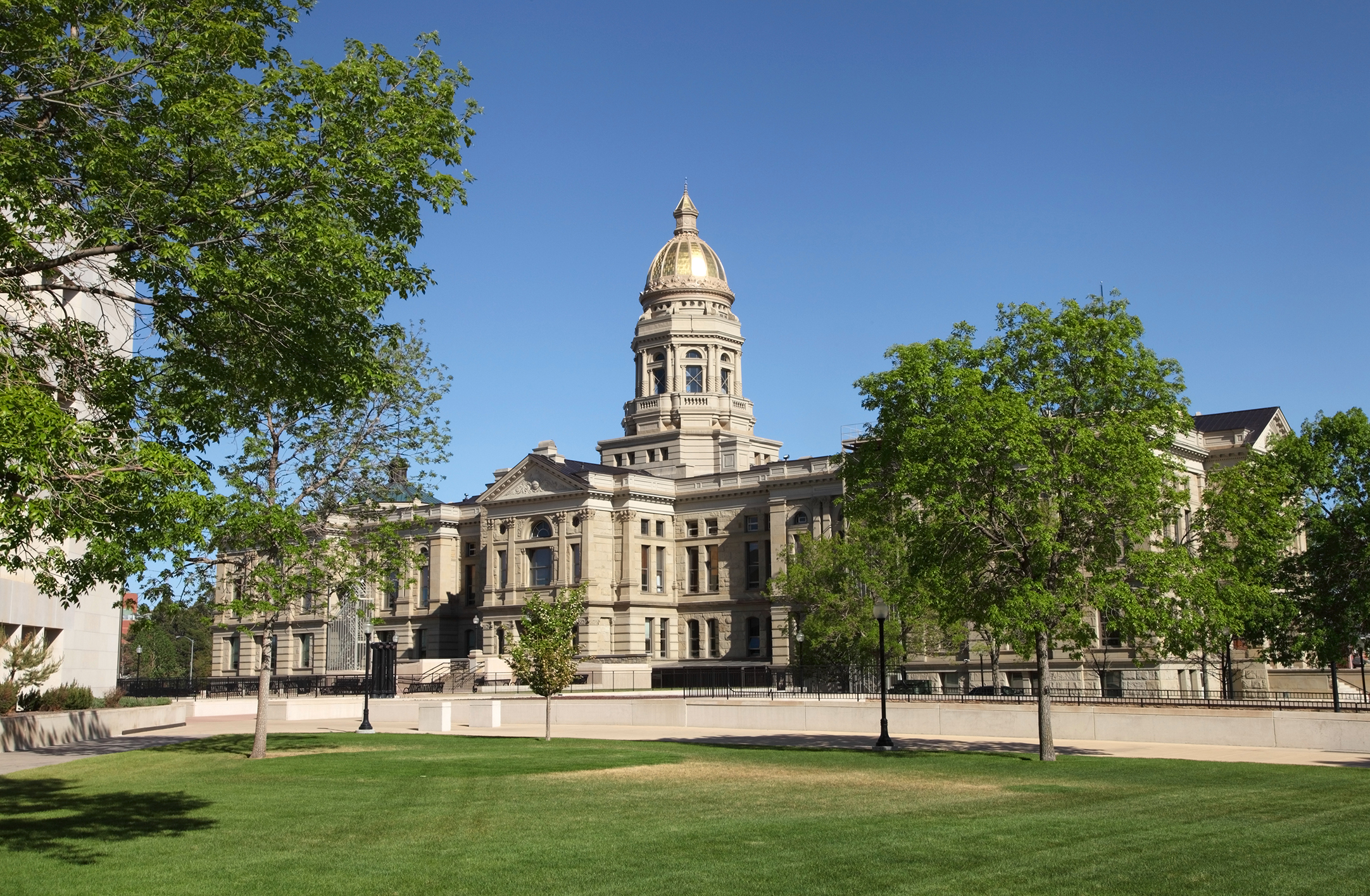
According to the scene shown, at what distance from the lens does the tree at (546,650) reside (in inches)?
1571

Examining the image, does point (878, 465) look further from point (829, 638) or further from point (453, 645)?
point (453, 645)

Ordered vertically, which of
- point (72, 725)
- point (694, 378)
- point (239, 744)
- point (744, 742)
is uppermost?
point (694, 378)

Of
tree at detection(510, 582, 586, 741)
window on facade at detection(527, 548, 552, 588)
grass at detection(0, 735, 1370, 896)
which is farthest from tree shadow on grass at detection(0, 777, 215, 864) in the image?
window on facade at detection(527, 548, 552, 588)

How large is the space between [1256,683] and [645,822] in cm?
5749

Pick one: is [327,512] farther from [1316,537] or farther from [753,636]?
[753,636]

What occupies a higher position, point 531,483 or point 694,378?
point 694,378

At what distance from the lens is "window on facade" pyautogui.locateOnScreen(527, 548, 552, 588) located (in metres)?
94.3

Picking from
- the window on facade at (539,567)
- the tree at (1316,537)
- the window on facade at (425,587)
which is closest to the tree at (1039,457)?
the tree at (1316,537)

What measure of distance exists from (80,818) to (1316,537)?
46.1 metres

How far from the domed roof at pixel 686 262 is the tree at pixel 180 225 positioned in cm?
9379

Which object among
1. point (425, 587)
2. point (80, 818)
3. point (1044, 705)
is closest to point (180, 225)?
point (80, 818)

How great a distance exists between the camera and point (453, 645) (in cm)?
10156

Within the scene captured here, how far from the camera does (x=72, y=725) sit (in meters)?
36.4

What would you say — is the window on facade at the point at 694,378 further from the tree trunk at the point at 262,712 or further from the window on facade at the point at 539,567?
the tree trunk at the point at 262,712
